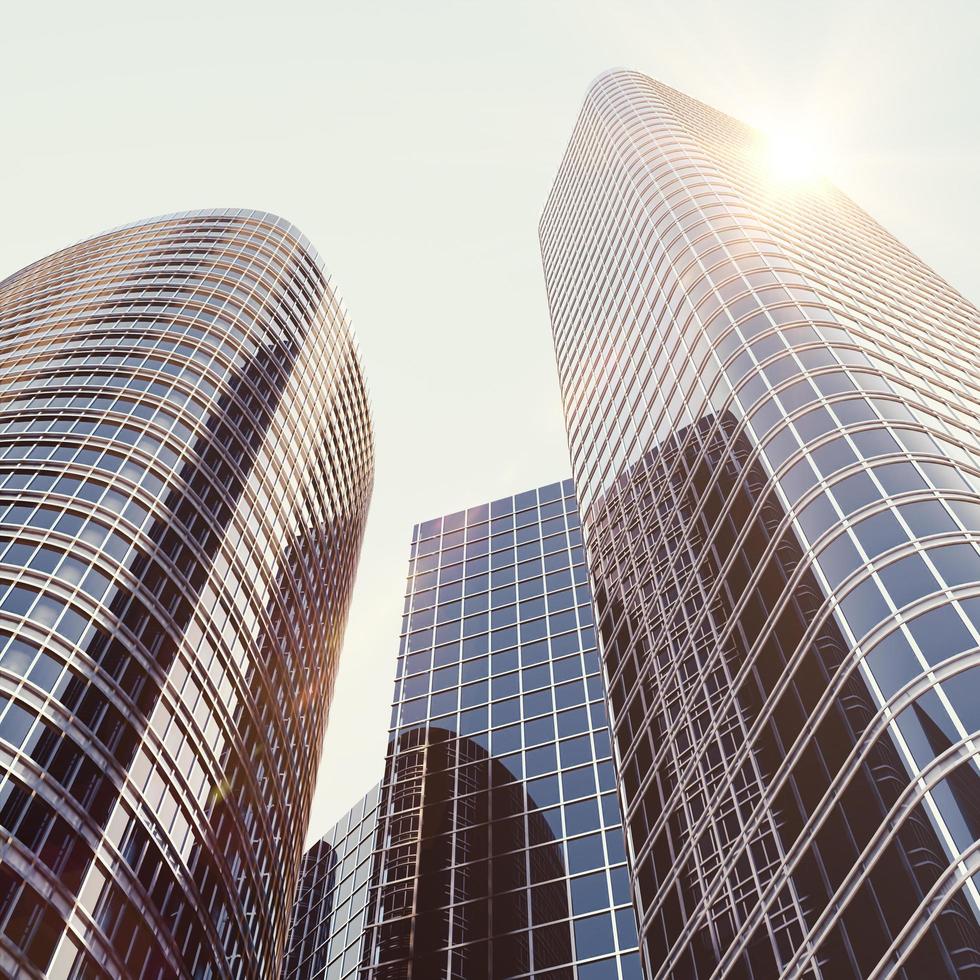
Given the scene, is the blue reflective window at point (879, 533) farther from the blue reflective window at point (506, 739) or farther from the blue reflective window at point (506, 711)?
the blue reflective window at point (506, 711)

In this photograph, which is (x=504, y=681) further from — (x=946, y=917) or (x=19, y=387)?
(x=946, y=917)

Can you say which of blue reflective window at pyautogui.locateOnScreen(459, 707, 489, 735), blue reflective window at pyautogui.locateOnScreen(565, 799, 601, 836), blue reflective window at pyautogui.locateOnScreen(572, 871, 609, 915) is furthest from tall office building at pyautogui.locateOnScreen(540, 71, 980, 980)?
blue reflective window at pyautogui.locateOnScreen(459, 707, 489, 735)

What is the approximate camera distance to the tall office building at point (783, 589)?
28.6m

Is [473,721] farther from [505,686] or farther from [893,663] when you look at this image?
[893,663]

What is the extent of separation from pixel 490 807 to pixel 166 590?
2298 centimetres

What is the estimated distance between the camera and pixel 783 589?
37.2 m

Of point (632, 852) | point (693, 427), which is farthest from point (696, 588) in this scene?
point (632, 852)

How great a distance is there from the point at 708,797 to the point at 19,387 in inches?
1799

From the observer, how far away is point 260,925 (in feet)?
184

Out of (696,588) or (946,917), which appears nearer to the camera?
(946,917)

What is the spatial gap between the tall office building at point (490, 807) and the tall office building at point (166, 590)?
6255mm

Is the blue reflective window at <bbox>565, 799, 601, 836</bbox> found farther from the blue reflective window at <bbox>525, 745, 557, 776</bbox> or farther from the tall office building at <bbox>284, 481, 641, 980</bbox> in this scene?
the blue reflective window at <bbox>525, 745, 557, 776</bbox>

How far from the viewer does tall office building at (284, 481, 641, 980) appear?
54.3 metres

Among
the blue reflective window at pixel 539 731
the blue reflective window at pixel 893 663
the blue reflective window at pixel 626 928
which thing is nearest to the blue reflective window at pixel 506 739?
the blue reflective window at pixel 539 731
